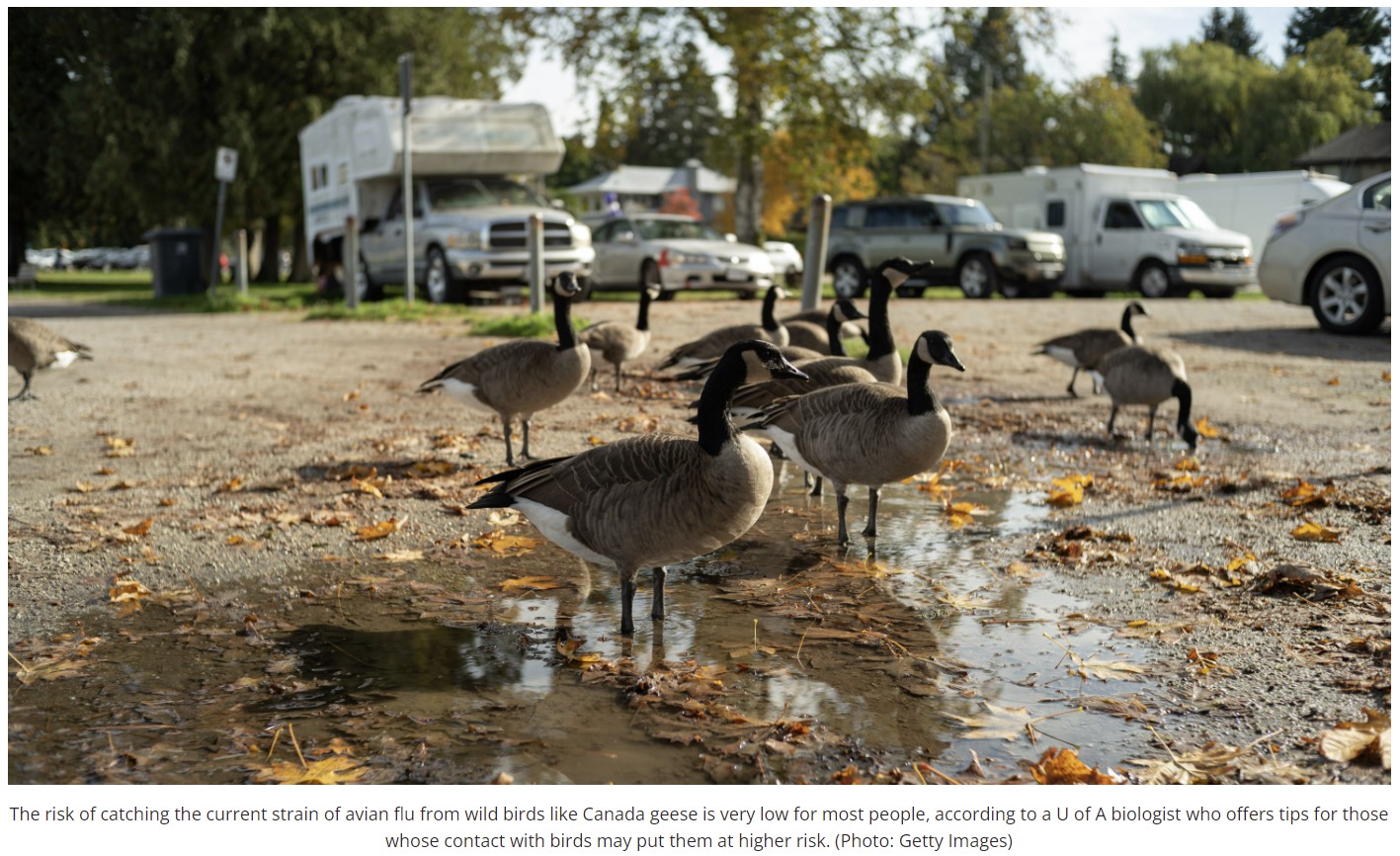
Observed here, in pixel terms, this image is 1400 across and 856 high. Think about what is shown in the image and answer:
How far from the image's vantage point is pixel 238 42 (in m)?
34.6

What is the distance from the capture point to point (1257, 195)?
33812 millimetres

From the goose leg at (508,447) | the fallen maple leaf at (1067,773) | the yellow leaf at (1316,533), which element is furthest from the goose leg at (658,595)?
the yellow leaf at (1316,533)

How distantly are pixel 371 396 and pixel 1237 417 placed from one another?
7.74m

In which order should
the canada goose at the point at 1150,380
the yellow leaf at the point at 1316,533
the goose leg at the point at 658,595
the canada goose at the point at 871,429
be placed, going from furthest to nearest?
the canada goose at the point at 1150,380 → the yellow leaf at the point at 1316,533 → the canada goose at the point at 871,429 → the goose leg at the point at 658,595

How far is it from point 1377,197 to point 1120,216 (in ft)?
37.7

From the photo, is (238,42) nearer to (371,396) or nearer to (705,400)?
(371,396)

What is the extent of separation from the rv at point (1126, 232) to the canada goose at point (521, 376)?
20.8 meters

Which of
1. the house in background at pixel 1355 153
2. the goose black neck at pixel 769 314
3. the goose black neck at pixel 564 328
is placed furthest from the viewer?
the house in background at pixel 1355 153

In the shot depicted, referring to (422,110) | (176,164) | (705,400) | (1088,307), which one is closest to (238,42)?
(176,164)

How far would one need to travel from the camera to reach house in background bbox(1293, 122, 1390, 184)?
32.0 metres

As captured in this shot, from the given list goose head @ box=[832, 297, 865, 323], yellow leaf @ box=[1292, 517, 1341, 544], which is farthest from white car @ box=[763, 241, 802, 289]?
yellow leaf @ box=[1292, 517, 1341, 544]

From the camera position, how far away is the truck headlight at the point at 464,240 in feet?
69.3

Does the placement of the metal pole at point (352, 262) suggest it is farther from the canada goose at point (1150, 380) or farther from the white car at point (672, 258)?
the canada goose at point (1150, 380)

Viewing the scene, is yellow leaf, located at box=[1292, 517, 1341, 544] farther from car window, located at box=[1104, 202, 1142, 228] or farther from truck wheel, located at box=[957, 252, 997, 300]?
car window, located at box=[1104, 202, 1142, 228]
